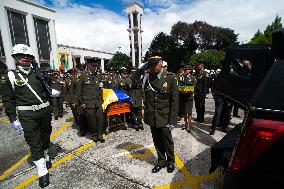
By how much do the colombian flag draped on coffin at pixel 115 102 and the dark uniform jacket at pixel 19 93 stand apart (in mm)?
2405

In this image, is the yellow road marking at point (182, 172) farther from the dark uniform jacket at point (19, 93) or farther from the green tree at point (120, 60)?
the green tree at point (120, 60)

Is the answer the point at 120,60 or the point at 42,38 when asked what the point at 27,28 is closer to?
the point at 42,38

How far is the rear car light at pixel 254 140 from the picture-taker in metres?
1.22

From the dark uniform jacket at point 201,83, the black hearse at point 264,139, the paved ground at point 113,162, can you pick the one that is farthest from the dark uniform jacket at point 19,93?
the dark uniform jacket at point 201,83

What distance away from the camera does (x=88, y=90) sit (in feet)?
18.0

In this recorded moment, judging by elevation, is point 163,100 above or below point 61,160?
above

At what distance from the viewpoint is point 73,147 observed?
530 cm

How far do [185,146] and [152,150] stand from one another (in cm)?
80

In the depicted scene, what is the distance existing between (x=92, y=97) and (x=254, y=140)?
183 inches

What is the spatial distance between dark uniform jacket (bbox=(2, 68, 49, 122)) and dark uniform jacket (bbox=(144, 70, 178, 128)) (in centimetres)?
202

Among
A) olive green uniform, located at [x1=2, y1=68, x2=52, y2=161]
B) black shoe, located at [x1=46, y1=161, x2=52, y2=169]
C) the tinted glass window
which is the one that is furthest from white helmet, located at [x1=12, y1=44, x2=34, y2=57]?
the tinted glass window

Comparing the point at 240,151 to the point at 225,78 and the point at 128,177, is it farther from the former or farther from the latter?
the point at 128,177

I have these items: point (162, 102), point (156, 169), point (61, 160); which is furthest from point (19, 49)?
point (156, 169)

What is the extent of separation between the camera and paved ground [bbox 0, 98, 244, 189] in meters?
3.56
